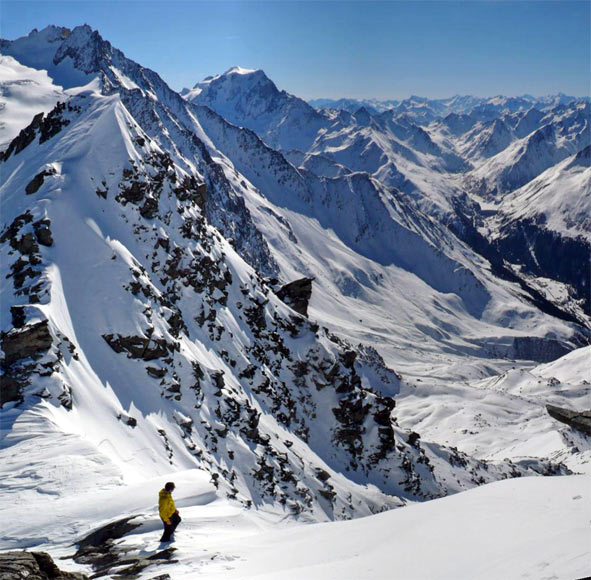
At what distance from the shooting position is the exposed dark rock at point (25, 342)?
109 ft

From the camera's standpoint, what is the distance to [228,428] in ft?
159

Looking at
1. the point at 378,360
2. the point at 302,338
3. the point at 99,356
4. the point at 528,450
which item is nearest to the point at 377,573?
the point at 99,356

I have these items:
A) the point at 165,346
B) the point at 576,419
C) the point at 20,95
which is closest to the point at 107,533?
the point at 165,346

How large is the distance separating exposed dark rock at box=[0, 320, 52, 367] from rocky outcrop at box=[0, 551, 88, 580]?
2336 centimetres

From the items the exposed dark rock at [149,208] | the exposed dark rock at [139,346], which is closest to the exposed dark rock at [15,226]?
the exposed dark rock at [139,346]

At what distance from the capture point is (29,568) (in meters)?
12.0

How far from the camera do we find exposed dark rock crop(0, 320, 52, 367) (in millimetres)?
33125

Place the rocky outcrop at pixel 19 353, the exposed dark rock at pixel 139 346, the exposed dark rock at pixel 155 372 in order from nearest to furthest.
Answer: the rocky outcrop at pixel 19 353, the exposed dark rock at pixel 139 346, the exposed dark rock at pixel 155 372

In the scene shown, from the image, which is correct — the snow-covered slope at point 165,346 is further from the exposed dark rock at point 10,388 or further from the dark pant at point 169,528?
the dark pant at point 169,528

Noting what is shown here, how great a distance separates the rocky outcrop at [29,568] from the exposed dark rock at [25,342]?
2336cm

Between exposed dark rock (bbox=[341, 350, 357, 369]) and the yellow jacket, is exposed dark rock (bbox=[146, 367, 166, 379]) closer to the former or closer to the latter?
the yellow jacket

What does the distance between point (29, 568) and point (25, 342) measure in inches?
984

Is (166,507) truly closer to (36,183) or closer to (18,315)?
(18,315)

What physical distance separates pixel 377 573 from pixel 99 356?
1328 inches
